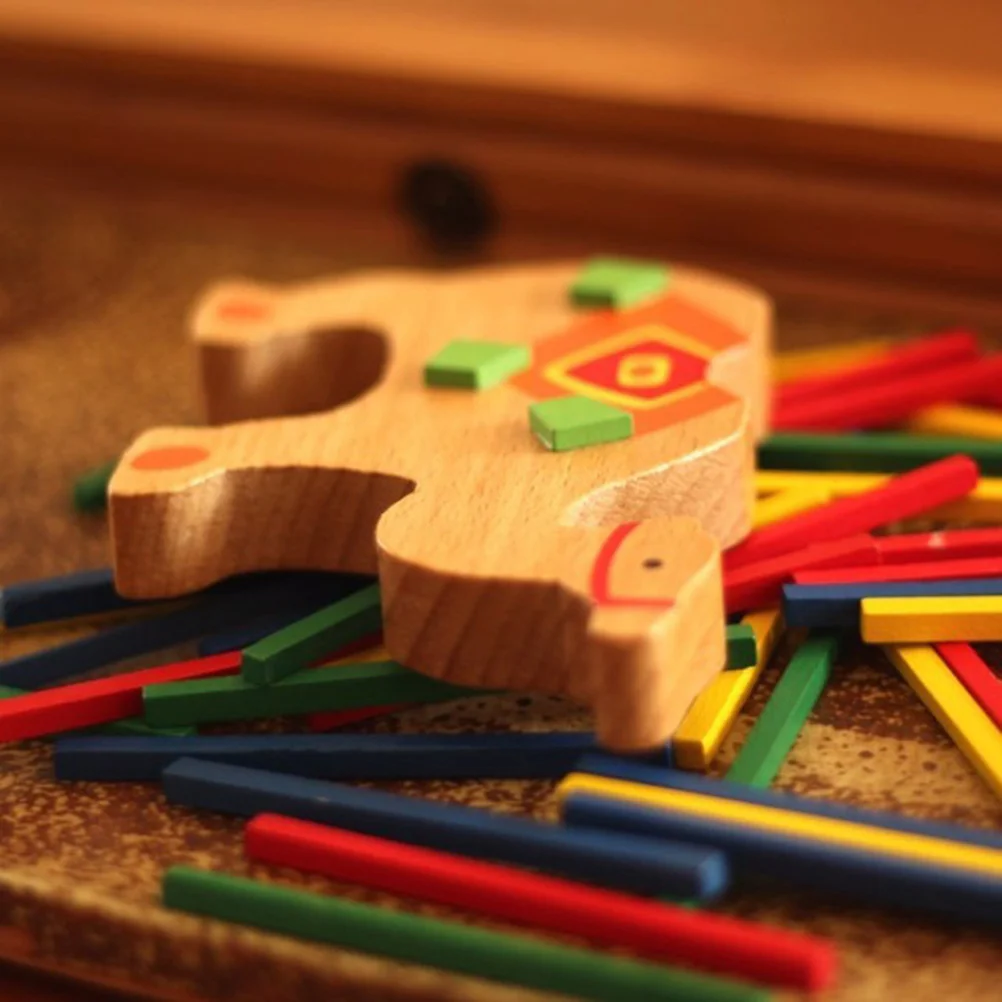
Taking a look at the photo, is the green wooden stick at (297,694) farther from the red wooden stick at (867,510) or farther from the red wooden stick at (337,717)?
the red wooden stick at (867,510)

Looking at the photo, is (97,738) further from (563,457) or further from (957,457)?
(957,457)

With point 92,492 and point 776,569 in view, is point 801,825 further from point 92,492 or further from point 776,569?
point 92,492

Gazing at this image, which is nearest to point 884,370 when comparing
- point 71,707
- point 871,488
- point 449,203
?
point 871,488


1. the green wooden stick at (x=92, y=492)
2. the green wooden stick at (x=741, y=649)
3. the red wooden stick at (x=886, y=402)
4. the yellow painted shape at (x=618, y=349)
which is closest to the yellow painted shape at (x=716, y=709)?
the green wooden stick at (x=741, y=649)

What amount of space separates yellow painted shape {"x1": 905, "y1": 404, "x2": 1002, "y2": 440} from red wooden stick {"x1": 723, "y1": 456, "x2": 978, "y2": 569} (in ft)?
0.25

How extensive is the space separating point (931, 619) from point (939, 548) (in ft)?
0.18

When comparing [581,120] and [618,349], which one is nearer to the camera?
[618,349]

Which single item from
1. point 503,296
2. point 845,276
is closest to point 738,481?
point 503,296

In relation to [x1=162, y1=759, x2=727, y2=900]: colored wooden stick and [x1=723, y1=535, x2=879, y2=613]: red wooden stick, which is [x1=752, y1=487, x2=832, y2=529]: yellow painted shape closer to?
[x1=723, y1=535, x2=879, y2=613]: red wooden stick

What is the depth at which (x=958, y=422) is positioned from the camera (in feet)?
3.10

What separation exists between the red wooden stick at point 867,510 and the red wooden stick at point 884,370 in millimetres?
134

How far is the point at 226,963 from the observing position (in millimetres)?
621

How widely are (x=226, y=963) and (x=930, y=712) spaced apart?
0.30 metres

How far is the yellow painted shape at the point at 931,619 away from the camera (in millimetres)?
747
